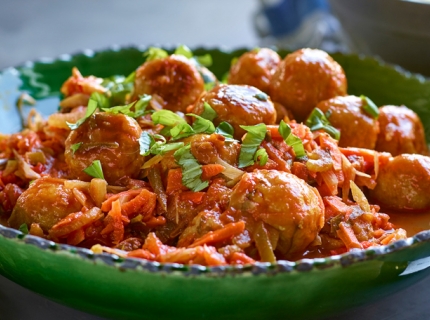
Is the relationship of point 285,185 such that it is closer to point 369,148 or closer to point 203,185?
point 203,185

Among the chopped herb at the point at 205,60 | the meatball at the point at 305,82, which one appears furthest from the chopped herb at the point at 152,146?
the chopped herb at the point at 205,60

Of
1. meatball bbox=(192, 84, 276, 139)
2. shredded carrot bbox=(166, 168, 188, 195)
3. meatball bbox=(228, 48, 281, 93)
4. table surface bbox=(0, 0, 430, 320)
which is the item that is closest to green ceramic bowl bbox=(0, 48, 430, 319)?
shredded carrot bbox=(166, 168, 188, 195)

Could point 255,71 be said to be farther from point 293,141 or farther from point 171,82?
point 293,141

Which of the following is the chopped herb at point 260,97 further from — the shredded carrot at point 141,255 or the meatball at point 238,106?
the shredded carrot at point 141,255

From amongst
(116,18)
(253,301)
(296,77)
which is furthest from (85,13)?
(253,301)

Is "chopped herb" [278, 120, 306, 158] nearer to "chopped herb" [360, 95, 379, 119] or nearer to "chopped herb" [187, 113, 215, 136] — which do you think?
"chopped herb" [187, 113, 215, 136]

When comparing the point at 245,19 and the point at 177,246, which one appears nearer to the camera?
the point at 177,246
